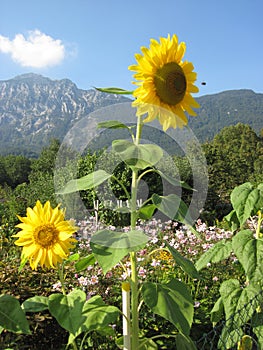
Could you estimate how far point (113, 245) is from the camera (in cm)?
107

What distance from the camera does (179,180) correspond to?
1115 mm

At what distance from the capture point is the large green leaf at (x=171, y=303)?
1.18m

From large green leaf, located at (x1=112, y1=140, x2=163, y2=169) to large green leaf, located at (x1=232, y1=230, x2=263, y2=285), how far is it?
92cm

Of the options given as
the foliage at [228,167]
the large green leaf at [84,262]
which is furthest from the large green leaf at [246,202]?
the foliage at [228,167]

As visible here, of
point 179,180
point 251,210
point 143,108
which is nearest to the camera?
point 143,108

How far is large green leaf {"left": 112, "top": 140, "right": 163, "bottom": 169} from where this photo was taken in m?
1.02

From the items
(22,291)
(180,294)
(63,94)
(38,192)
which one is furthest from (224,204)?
(63,94)

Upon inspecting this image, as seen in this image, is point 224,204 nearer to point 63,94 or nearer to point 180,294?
point 180,294

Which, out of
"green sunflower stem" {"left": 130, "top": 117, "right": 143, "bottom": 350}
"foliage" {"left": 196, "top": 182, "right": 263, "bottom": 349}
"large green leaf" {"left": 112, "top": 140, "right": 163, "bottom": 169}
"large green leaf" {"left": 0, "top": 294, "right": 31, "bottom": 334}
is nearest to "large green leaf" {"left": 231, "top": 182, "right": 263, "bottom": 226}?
"foliage" {"left": 196, "top": 182, "right": 263, "bottom": 349}

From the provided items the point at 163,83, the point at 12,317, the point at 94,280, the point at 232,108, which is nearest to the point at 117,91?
the point at 163,83

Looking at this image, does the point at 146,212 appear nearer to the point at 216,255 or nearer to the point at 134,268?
the point at 134,268

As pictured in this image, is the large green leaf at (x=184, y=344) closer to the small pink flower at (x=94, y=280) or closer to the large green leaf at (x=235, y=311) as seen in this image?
the large green leaf at (x=235, y=311)

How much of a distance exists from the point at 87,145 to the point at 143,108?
0.18 m

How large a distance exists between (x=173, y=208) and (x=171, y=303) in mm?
327
